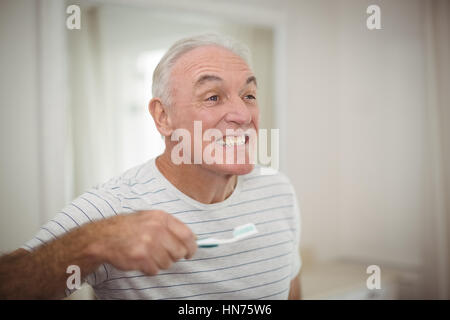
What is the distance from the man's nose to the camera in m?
0.82

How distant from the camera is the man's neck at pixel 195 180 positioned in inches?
33.6

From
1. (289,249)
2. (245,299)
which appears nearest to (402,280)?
(289,249)

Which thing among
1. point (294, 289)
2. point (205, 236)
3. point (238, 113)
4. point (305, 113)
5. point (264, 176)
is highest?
point (305, 113)

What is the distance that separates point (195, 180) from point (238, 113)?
0.19m

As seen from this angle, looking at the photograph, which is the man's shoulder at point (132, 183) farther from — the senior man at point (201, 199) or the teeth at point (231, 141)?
the teeth at point (231, 141)

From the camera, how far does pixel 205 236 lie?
2.74 feet

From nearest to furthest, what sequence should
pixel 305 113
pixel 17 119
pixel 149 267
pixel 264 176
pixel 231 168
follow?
pixel 149 267
pixel 231 168
pixel 264 176
pixel 17 119
pixel 305 113

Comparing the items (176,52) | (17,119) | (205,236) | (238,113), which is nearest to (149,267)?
(205,236)

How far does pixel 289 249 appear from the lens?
95 cm

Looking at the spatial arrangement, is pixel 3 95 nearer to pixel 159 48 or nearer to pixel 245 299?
pixel 159 48

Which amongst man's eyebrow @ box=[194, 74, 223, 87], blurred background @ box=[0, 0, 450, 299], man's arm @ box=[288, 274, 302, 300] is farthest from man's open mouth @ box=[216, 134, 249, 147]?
blurred background @ box=[0, 0, 450, 299]

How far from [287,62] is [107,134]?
0.92 metres

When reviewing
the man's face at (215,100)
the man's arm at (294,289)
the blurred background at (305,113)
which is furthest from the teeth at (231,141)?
the blurred background at (305,113)

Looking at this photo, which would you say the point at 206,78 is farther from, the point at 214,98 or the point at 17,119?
the point at 17,119
